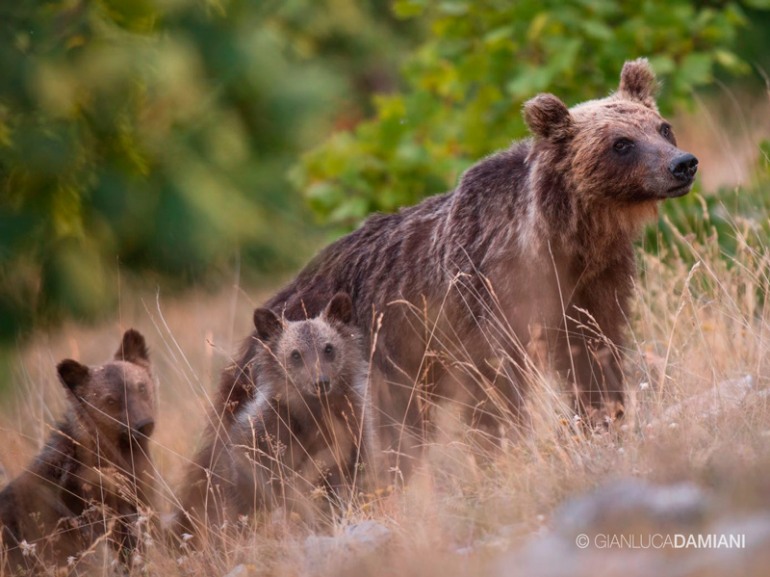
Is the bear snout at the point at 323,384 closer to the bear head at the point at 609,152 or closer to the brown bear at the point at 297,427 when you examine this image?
the brown bear at the point at 297,427

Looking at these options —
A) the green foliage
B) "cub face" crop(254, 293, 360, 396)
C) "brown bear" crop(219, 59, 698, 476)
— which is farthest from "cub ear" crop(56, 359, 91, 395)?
the green foliage

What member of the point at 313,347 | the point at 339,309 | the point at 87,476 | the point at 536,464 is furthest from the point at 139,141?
the point at 87,476

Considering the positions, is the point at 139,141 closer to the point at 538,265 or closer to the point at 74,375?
the point at 538,265

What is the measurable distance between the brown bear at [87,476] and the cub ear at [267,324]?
0.77 meters

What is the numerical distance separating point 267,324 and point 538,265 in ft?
5.24

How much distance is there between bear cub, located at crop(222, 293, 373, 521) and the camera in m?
6.08

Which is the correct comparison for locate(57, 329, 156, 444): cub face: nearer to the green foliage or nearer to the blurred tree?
the blurred tree

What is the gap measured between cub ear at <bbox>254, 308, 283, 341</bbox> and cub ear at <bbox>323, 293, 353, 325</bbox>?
11.5 inches

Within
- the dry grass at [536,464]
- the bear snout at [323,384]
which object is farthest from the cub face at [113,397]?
the bear snout at [323,384]

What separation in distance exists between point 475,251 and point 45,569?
2.89 meters

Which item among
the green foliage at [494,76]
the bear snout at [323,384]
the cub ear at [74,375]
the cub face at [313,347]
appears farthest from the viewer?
the green foliage at [494,76]

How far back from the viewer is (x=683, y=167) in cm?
607

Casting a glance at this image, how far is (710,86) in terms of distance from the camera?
14.6m

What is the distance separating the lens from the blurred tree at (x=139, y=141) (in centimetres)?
342
